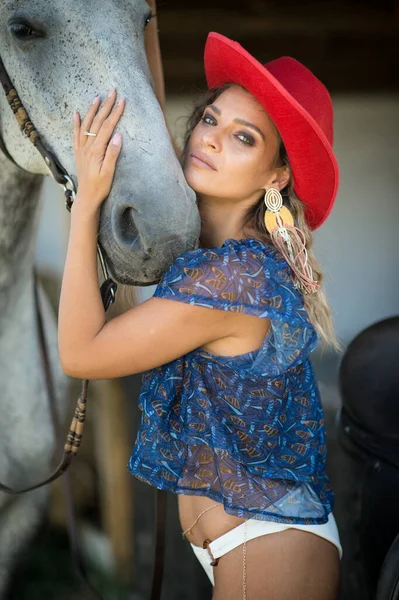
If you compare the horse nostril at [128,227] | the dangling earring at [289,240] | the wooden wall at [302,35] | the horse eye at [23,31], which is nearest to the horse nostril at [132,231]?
the horse nostril at [128,227]

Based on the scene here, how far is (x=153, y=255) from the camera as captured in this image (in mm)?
1087

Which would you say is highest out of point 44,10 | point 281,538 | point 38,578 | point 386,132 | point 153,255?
point 44,10

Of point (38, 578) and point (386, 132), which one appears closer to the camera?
point (38, 578)

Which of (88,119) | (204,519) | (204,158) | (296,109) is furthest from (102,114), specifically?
(204,519)

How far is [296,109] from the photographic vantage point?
1142 millimetres

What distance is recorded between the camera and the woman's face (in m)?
1.19

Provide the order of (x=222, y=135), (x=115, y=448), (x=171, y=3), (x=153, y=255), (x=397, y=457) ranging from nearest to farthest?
(x=153, y=255) < (x=222, y=135) < (x=397, y=457) < (x=115, y=448) < (x=171, y=3)

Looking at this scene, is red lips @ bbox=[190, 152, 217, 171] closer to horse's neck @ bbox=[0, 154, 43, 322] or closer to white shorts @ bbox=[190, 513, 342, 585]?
horse's neck @ bbox=[0, 154, 43, 322]

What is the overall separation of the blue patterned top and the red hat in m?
0.16

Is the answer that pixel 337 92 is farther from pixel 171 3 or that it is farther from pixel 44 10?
pixel 44 10

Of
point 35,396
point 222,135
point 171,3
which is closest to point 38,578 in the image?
point 35,396

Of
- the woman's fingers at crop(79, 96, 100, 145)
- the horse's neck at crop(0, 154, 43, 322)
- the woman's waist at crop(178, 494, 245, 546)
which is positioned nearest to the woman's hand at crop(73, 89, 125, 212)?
the woman's fingers at crop(79, 96, 100, 145)

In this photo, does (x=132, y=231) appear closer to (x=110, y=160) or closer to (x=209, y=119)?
(x=110, y=160)

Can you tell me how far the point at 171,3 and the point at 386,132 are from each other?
45.3 inches
